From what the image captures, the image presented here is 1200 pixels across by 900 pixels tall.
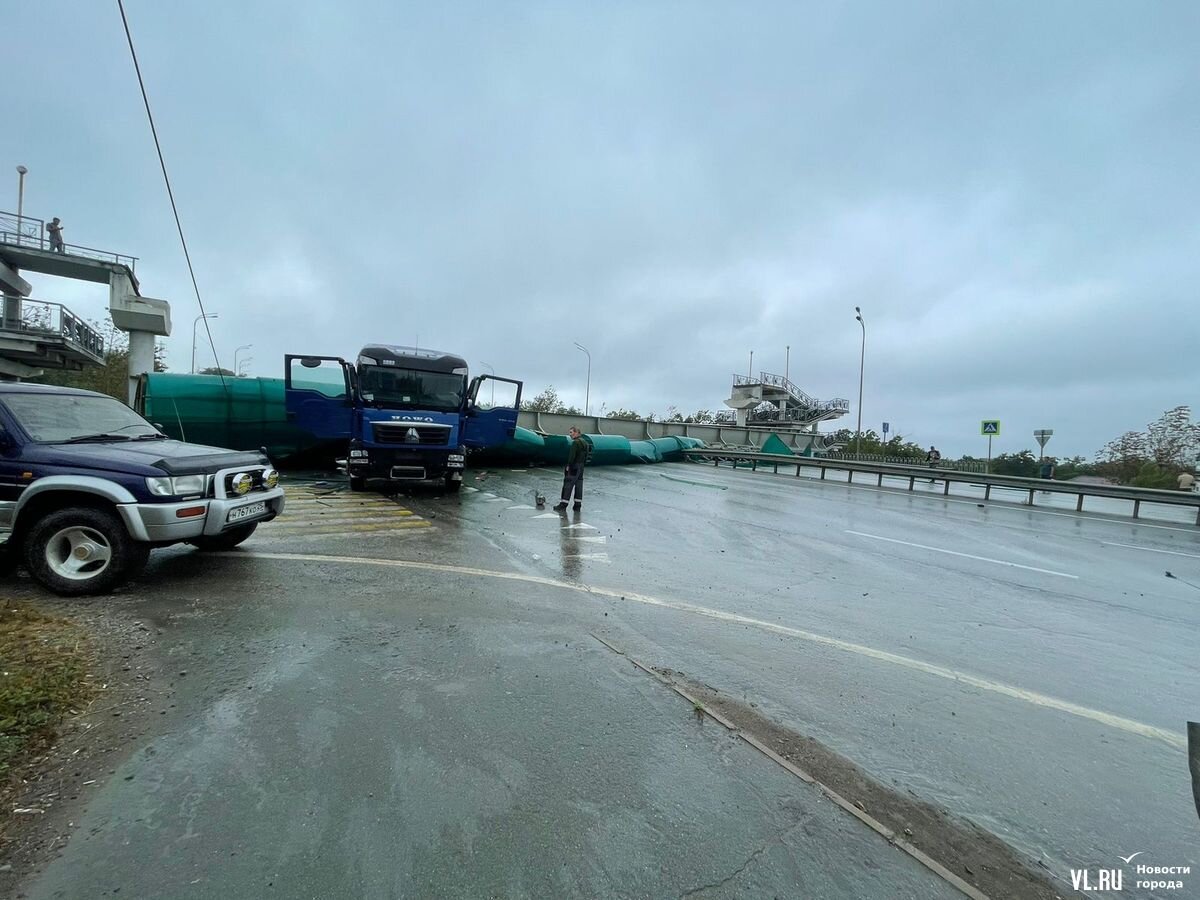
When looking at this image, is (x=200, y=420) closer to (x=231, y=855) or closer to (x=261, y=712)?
(x=261, y=712)

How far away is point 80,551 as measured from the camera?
488cm

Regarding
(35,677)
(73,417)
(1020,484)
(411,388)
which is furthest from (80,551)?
(1020,484)

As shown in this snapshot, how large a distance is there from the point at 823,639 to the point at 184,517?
574 centimetres

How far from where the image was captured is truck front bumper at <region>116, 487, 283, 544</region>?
15.7 ft

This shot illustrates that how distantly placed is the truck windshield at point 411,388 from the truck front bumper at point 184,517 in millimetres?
6602

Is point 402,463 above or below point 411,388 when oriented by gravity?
below

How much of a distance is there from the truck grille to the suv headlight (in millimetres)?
6218

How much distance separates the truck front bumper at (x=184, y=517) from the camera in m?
4.79

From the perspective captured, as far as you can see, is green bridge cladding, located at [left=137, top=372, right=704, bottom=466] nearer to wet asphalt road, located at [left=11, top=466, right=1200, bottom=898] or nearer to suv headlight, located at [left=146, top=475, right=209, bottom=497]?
wet asphalt road, located at [left=11, top=466, right=1200, bottom=898]

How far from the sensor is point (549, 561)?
23.0ft

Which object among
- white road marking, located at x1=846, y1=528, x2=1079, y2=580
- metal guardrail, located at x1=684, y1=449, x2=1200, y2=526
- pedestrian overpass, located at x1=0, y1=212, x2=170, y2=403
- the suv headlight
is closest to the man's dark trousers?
white road marking, located at x1=846, y1=528, x2=1079, y2=580

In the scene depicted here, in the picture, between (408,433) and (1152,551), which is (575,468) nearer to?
(408,433)

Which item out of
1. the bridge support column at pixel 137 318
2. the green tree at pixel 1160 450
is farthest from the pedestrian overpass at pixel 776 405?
the bridge support column at pixel 137 318

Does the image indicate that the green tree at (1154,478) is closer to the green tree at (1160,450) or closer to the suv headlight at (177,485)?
the green tree at (1160,450)
